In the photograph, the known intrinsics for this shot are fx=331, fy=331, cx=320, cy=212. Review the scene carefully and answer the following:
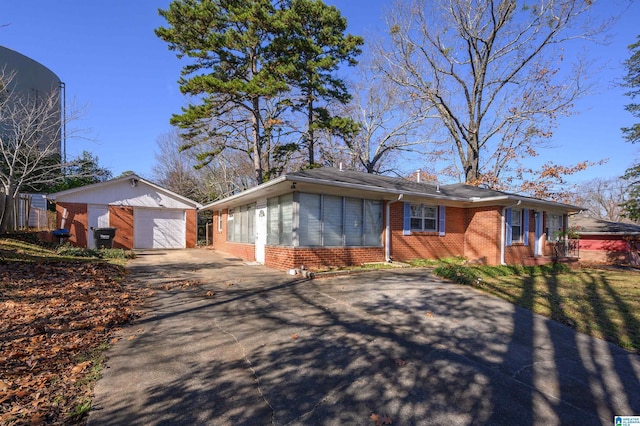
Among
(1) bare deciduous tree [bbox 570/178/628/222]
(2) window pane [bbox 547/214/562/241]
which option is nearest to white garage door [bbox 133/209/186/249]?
(2) window pane [bbox 547/214/562/241]

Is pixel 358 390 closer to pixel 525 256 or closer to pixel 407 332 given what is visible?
pixel 407 332

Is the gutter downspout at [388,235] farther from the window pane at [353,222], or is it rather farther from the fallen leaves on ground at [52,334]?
the fallen leaves on ground at [52,334]

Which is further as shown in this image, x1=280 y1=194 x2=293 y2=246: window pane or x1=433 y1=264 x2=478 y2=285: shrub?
x1=280 y1=194 x2=293 y2=246: window pane

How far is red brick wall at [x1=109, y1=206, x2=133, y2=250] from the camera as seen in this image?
1853 centimetres

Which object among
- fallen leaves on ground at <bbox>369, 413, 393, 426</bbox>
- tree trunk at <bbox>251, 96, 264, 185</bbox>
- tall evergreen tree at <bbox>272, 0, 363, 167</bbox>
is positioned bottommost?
fallen leaves on ground at <bbox>369, 413, 393, 426</bbox>

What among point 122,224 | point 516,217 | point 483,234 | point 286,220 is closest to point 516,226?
point 516,217

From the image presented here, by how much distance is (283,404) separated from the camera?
300cm

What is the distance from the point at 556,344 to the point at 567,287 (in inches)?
233

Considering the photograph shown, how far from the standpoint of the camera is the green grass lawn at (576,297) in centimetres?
562

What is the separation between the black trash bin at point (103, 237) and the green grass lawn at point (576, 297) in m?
15.0

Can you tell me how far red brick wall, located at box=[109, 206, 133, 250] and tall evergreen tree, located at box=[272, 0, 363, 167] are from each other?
11556 millimetres

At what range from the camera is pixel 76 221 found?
695 inches

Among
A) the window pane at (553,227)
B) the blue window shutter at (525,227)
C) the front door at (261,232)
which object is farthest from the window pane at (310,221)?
the window pane at (553,227)

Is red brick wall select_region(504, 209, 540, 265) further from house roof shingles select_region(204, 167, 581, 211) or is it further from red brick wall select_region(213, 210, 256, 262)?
red brick wall select_region(213, 210, 256, 262)
